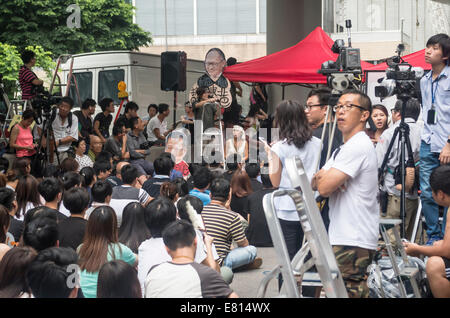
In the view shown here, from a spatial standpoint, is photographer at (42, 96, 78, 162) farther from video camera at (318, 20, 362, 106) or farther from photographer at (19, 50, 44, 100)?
video camera at (318, 20, 362, 106)

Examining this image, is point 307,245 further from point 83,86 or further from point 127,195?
point 83,86

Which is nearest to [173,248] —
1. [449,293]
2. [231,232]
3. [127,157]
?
[449,293]

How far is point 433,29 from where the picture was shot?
34.7 m

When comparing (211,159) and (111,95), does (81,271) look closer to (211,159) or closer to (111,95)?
(211,159)

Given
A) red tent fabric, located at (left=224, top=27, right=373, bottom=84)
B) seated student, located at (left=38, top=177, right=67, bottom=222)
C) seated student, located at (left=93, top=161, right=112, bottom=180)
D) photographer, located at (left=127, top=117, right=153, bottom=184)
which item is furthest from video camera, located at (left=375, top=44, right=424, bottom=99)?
photographer, located at (left=127, top=117, right=153, bottom=184)

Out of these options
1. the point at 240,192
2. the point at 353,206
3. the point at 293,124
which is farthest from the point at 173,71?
the point at 353,206

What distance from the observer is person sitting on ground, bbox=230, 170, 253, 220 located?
24.2ft

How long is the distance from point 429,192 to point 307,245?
275 centimetres

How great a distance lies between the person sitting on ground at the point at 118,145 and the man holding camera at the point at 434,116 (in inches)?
229

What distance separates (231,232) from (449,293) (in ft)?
7.60

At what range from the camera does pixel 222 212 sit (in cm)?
576

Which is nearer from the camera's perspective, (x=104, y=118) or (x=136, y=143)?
(x=136, y=143)

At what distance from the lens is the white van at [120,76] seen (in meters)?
13.9

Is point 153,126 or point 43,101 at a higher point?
point 43,101
